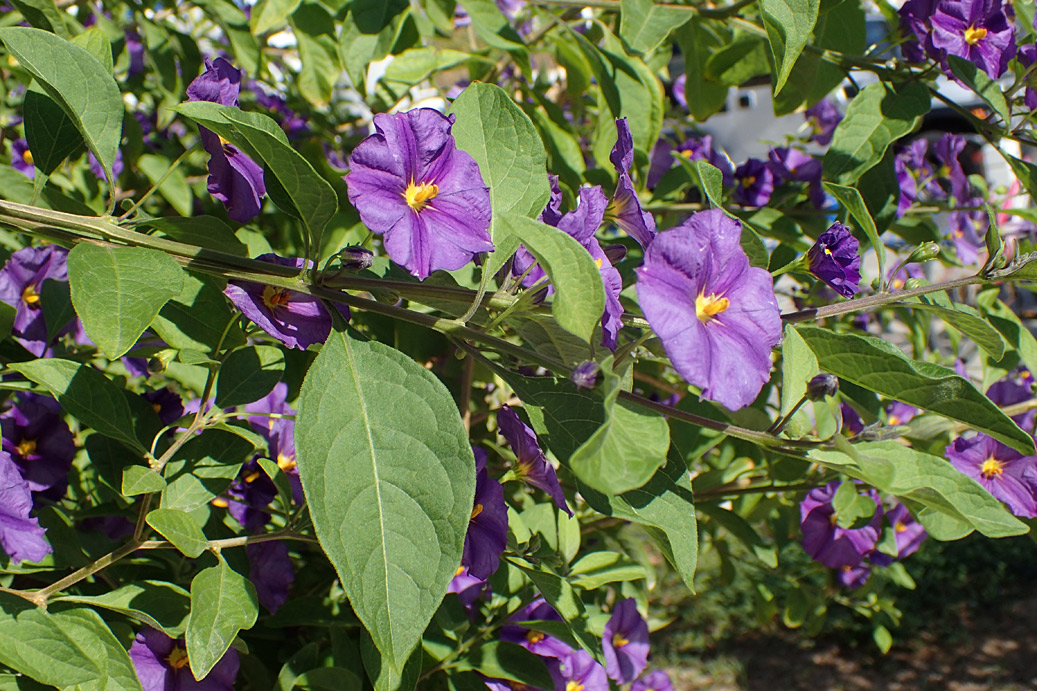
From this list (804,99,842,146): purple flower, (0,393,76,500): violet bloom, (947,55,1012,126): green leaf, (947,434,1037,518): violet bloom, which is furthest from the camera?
(804,99,842,146): purple flower

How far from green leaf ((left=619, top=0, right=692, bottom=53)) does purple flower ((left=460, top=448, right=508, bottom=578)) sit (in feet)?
2.88

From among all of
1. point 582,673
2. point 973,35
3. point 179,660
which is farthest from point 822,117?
point 179,660

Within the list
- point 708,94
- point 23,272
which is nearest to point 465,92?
point 23,272

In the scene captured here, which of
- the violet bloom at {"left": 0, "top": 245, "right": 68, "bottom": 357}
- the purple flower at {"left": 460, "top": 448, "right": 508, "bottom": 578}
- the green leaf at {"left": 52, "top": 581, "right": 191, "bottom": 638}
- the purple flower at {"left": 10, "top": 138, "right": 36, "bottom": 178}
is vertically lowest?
the green leaf at {"left": 52, "top": 581, "right": 191, "bottom": 638}

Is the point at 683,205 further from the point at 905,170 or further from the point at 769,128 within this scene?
the point at 769,128

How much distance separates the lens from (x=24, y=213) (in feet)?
3.21

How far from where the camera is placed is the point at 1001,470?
162 centimetres

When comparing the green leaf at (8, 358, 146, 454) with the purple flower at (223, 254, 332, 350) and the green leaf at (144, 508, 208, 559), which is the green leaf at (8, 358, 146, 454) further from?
the purple flower at (223, 254, 332, 350)

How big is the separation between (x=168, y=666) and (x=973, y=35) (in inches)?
67.0

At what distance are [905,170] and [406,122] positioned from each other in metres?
1.51

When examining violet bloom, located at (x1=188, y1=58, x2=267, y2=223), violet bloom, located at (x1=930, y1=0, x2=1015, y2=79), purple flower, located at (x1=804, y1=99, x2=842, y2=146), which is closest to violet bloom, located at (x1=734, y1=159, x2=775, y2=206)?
violet bloom, located at (x1=930, y1=0, x2=1015, y2=79)

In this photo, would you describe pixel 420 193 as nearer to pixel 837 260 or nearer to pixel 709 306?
pixel 709 306

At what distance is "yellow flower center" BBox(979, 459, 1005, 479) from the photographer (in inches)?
62.9

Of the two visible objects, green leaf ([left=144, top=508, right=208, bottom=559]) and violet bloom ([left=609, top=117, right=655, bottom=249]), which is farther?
violet bloom ([left=609, top=117, right=655, bottom=249])
